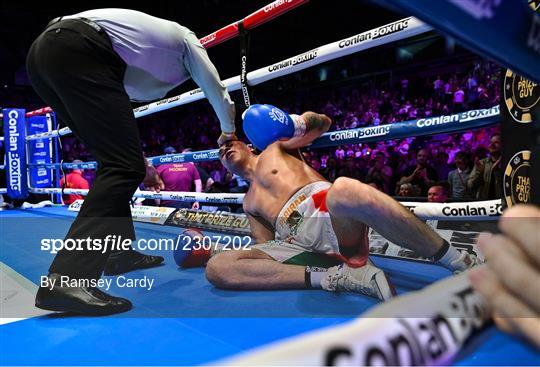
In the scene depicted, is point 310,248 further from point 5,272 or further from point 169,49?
point 5,272

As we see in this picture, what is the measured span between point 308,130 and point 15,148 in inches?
160

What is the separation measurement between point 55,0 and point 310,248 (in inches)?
319

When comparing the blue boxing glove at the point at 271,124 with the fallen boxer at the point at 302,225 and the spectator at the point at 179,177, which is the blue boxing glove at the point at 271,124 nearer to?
the fallen boxer at the point at 302,225

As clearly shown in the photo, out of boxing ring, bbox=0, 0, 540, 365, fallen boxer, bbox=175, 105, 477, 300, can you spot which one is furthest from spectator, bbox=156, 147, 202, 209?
fallen boxer, bbox=175, 105, 477, 300

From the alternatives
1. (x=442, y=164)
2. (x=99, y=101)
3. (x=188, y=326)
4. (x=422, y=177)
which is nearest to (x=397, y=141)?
(x=442, y=164)

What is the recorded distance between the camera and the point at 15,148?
459cm

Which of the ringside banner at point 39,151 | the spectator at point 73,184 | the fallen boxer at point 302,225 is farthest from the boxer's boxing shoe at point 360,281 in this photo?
the ringside banner at point 39,151

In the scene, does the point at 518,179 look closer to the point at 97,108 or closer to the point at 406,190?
the point at 97,108

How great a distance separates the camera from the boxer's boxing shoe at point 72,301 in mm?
1083

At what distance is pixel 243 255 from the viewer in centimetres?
135

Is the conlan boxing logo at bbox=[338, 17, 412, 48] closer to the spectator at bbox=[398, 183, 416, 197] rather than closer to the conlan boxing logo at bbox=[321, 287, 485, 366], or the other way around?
the conlan boxing logo at bbox=[321, 287, 485, 366]

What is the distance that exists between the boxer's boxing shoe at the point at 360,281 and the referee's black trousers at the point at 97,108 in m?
0.64

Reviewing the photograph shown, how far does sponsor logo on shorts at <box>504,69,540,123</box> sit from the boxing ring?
0.49ft

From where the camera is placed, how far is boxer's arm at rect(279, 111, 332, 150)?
5.68 ft
